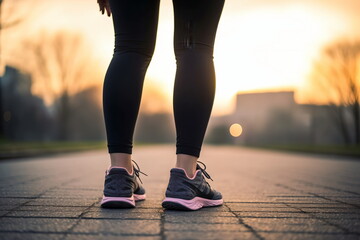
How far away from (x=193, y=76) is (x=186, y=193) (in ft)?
1.92

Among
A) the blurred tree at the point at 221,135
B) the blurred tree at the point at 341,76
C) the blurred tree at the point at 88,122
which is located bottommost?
the blurred tree at the point at 221,135

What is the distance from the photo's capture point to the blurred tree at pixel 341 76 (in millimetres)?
32156

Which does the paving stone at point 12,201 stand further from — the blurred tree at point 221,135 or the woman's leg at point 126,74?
the blurred tree at point 221,135

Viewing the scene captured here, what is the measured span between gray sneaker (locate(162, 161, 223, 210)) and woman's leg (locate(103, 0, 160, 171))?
0.87 feet

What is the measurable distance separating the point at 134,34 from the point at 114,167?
0.68 metres

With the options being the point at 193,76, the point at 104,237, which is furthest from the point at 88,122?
the point at 104,237

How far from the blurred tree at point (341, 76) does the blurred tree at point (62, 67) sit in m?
21.2

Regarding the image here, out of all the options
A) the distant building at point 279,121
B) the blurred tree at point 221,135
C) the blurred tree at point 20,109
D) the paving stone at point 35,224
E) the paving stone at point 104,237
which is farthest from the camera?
the blurred tree at point 221,135

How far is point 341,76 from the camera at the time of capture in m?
33.1

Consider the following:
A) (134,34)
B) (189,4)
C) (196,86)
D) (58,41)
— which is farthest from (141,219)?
(58,41)

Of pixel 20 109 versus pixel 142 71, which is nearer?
pixel 142 71

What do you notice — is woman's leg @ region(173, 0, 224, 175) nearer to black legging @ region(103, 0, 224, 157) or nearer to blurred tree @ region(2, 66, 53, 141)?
black legging @ region(103, 0, 224, 157)

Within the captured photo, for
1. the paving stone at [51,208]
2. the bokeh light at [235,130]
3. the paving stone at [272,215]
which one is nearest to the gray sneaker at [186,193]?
the paving stone at [272,215]

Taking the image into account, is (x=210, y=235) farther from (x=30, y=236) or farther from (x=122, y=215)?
(x=30, y=236)
